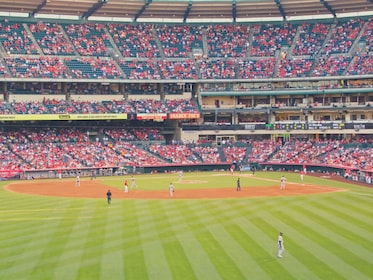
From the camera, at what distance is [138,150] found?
77.6 m

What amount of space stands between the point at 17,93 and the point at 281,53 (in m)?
42.8

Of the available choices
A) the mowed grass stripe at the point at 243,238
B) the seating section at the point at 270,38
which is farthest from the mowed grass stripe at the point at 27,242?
the seating section at the point at 270,38

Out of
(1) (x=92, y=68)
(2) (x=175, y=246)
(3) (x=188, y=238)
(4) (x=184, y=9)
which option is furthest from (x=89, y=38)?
(2) (x=175, y=246)

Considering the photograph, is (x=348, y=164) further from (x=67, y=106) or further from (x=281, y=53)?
(x=67, y=106)

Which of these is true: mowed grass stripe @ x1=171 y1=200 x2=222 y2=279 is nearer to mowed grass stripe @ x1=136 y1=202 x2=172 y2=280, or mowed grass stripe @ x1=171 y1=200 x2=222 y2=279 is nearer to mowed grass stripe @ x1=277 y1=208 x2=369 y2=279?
mowed grass stripe @ x1=136 y1=202 x2=172 y2=280

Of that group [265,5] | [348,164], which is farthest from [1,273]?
[265,5]

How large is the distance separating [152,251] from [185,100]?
199ft

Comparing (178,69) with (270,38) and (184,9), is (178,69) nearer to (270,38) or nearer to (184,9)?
(184,9)

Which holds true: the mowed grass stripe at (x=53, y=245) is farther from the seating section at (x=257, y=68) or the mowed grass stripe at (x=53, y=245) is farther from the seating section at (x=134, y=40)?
the seating section at (x=134, y=40)

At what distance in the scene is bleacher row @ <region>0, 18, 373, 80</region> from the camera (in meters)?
80.3

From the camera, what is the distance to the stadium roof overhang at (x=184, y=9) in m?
80.9

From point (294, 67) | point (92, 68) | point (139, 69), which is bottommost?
point (92, 68)

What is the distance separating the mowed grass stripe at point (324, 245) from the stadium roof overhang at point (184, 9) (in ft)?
177

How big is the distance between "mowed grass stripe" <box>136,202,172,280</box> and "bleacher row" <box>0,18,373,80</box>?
48.9 meters
